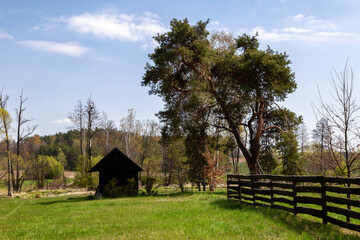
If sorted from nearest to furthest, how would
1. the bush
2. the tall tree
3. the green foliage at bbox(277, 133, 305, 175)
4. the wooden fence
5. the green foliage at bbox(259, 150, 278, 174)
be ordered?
1. the wooden fence
2. the tall tree
3. the green foliage at bbox(277, 133, 305, 175)
4. the green foliage at bbox(259, 150, 278, 174)
5. the bush

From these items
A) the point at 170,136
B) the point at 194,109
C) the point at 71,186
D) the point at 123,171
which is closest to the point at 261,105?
the point at 194,109

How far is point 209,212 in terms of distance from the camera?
12914 mm

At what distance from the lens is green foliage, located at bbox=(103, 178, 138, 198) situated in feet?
Result: 97.9

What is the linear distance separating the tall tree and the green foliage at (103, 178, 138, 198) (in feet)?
24.9

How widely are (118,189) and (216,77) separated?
14399 mm

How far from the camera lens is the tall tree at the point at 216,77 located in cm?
2623

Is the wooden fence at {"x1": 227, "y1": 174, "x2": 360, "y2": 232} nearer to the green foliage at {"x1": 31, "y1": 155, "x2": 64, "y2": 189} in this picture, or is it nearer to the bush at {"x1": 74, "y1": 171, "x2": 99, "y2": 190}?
the bush at {"x1": 74, "y1": 171, "x2": 99, "y2": 190}

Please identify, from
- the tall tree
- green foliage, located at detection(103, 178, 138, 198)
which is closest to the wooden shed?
green foliage, located at detection(103, 178, 138, 198)

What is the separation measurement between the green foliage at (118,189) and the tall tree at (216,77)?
760cm

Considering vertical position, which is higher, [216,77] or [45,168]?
[216,77]

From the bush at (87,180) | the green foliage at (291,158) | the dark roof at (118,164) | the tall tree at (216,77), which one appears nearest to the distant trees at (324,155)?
the tall tree at (216,77)

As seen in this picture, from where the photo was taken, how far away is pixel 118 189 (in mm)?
30078

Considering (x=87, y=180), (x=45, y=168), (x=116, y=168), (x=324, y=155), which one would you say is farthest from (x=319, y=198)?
(x=45, y=168)

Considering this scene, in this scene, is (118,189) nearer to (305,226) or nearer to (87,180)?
(87,180)
